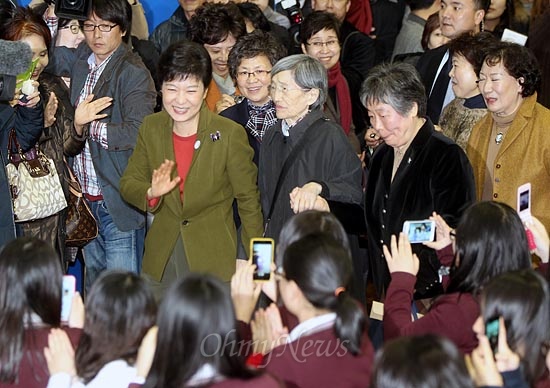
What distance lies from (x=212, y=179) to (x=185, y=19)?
95.3 inches

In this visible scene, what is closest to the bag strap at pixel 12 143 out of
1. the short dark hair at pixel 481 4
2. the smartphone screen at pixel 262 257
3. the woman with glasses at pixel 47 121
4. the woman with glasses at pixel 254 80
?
the woman with glasses at pixel 47 121

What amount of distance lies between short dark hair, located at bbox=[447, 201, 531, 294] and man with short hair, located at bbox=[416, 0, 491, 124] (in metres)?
2.33

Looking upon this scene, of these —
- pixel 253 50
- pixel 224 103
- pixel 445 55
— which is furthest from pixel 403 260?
pixel 445 55

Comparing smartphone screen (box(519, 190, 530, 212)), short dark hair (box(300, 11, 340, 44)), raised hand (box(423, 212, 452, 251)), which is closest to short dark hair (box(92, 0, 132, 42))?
Result: short dark hair (box(300, 11, 340, 44))

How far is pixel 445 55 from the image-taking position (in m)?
6.11

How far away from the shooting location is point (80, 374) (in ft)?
11.2

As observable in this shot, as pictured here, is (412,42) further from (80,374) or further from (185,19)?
(80,374)

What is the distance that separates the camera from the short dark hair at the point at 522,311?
3242mm

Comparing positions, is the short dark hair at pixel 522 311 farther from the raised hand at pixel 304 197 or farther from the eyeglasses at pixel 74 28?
the eyeglasses at pixel 74 28

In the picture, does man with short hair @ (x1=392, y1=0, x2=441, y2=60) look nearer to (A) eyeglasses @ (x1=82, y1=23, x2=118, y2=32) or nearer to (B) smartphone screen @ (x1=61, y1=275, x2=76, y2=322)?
(A) eyeglasses @ (x1=82, y1=23, x2=118, y2=32)

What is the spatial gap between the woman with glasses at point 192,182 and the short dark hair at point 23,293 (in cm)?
128

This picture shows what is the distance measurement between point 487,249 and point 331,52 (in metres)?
2.82

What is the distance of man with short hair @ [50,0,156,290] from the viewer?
5.54m

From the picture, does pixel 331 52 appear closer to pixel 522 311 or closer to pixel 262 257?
pixel 262 257
